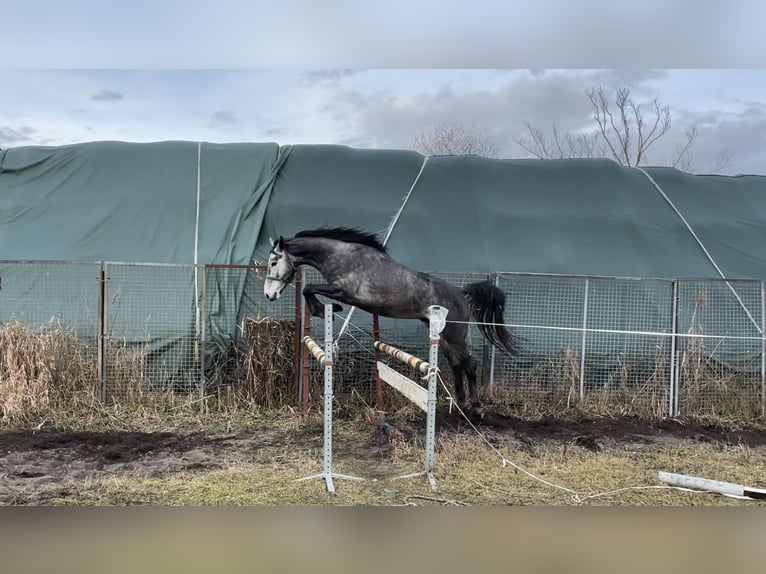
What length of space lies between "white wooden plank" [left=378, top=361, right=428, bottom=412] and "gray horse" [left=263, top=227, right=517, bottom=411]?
3.43ft

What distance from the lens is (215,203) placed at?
28.9 ft

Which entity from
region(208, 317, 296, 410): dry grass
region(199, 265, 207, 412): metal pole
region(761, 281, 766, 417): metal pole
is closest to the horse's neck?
region(208, 317, 296, 410): dry grass

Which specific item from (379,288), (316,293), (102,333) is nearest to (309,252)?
(316,293)

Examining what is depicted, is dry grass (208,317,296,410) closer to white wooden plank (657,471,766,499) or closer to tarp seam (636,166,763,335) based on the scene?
white wooden plank (657,471,766,499)

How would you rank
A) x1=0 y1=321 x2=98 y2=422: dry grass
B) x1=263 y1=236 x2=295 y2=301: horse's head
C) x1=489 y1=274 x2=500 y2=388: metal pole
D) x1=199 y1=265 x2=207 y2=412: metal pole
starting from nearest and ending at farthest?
1. x1=263 y1=236 x2=295 y2=301: horse's head
2. x1=0 y1=321 x2=98 y2=422: dry grass
3. x1=199 y1=265 x2=207 y2=412: metal pole
4. x1=489 y1=274 x2=500 y2=388: metal pole

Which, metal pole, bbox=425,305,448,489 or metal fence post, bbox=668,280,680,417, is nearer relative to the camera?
metal pole, bbox=425,305,448,489

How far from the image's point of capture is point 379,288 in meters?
6.32

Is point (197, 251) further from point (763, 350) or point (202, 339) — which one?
point (763, 350)

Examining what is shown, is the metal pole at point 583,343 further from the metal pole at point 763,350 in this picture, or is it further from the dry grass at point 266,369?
the dry grass at point 266,369

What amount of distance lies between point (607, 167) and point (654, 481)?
6619mm

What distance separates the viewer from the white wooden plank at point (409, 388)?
14.8 feet

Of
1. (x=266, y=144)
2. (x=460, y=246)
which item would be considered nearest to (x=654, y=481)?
(x=460, y=246)

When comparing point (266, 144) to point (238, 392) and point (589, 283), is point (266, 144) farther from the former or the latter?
point (589, 283)

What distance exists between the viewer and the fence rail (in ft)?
23.6
